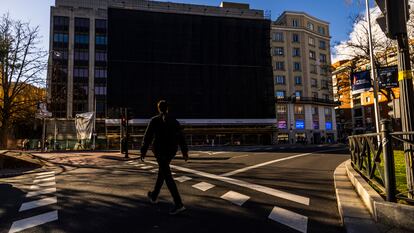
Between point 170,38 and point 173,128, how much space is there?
173ft

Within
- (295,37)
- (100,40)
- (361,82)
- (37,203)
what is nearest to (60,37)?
(100,40)

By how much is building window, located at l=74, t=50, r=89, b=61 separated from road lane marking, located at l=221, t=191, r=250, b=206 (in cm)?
5664

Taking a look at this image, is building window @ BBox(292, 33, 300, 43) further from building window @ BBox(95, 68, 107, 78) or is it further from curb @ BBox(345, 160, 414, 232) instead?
curb @ BBox(345, 160, 414, 232)

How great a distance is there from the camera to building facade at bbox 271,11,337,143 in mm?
61406

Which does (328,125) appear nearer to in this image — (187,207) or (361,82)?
(361,82)

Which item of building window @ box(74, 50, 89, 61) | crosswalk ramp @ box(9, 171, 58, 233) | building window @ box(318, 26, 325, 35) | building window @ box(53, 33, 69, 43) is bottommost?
crosswalk ramp @ box(9, 171, 58, 233)

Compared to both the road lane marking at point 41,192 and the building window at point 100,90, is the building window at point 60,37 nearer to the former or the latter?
the building window at point 100,90

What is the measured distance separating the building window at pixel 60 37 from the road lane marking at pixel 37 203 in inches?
2234

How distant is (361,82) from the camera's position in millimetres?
16312

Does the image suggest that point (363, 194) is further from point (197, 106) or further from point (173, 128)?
point (197, 106)

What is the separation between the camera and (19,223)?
4738mm

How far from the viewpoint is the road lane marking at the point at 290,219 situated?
4385 millimetres

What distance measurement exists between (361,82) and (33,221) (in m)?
16.0

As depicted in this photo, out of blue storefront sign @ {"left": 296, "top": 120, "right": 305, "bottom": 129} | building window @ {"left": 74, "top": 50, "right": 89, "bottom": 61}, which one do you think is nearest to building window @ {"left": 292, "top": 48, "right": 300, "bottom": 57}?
blue storefront sign @ {"left": 296, "top": 120, "right": 305, "bottom": 129}
